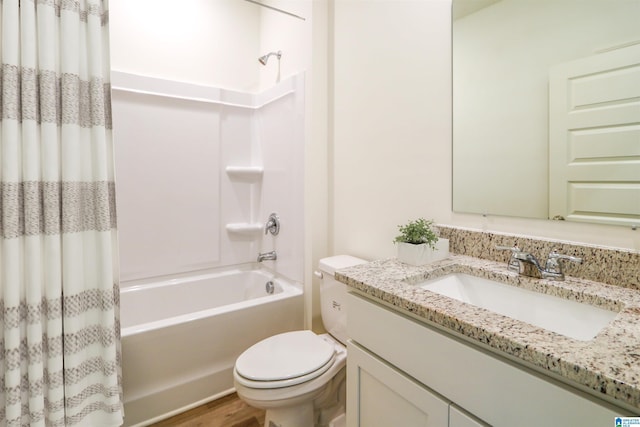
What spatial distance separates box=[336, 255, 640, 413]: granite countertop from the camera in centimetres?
51

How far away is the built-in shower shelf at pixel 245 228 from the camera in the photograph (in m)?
2.48

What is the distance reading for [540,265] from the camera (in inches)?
39.8

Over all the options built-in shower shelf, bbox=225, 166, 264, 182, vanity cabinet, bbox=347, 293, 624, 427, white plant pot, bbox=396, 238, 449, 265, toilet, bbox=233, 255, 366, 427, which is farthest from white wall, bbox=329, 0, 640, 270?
built-in shower shelf, bbox=225, 166, 264, 182

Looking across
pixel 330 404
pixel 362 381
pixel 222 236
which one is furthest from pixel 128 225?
pixel 362 381

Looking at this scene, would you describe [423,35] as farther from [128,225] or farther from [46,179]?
[128,225]

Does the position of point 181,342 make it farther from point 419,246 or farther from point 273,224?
point 419,246

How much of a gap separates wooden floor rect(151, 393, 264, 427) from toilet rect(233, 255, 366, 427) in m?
0.29

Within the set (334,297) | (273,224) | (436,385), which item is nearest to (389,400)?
(436,385)

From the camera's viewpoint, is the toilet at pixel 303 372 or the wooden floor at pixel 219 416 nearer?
the toilet at pixel 303 372

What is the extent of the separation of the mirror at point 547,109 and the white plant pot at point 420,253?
0.21 m

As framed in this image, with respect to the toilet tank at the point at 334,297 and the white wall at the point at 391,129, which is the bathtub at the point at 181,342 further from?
the white wall at the point at 391,129

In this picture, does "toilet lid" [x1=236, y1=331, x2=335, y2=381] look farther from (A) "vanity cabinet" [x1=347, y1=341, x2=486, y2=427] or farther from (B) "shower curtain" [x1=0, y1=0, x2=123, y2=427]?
(B) "shower curtain" [x1=0, y1=0, x2=123, y2=427]

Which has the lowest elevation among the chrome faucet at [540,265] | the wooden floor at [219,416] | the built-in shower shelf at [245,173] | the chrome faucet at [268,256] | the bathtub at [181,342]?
the wooden floor at [219,416]

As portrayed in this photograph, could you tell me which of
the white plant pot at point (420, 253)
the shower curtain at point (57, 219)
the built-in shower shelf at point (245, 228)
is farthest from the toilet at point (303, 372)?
the built-in shower shelf at point (245, 228)
